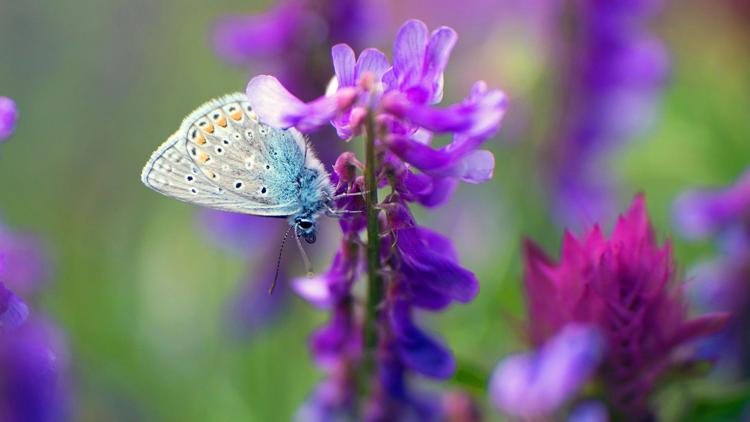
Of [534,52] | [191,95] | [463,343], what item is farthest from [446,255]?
[191,95]

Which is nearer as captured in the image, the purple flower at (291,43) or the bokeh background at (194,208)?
the purple flower at (291,43)

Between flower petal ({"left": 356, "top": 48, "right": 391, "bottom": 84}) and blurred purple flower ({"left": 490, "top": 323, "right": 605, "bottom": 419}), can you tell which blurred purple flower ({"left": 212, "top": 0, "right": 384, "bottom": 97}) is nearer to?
flower petal ({"left": 356, "top": 48, "right": 391, "bottom": 84})

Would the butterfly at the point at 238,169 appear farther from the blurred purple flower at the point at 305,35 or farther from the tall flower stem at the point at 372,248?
the blurred purple flower at the point at 305,35

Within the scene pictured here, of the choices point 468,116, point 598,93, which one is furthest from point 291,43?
point 468,116

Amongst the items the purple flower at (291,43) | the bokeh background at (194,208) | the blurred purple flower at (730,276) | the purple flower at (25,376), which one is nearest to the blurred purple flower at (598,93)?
the bokeh background at (194,208)

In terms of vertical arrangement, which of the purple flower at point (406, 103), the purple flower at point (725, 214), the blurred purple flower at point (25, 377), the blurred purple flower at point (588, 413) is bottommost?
the blurred purple flower at point (25, 377)

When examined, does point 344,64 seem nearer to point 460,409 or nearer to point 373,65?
point 373,65

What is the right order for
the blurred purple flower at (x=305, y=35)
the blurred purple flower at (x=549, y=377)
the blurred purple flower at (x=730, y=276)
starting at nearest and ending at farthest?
1. the blurred purple flower at (x=549, y=377)
2. the blurred purple flower at (x=730, y=276)
3. the blurred purple flower at (x=305, y=35)
